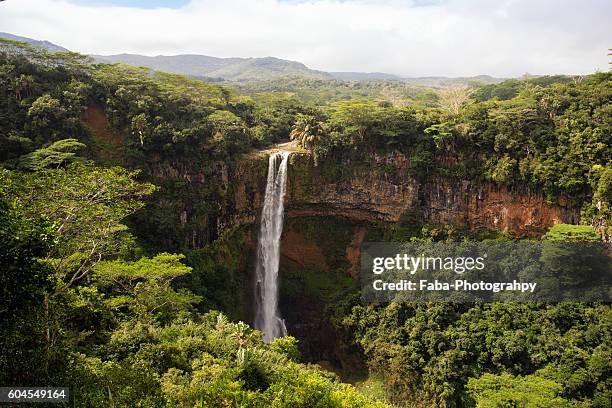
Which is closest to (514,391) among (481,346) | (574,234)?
(481,346)

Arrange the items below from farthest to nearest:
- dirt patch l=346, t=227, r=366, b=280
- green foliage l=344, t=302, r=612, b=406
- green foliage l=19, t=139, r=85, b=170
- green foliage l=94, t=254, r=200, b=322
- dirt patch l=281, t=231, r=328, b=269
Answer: dirt patch l=281, t=231, r=328, b=269 < dirt patch l=346, t=227, r=366, b=280 < green foliage l=19, t=139, r=85, b=170 < green foliage l=344, t=302, r=612, b=406 < green foliage l=94, t=254, r=200, b=322

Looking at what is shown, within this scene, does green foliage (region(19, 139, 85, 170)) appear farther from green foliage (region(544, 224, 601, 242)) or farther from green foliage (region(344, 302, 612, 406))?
A: green foliage (region(544, 224, 601, 242))

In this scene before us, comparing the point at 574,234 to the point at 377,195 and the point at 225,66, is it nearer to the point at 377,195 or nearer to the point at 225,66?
the point at 377,195

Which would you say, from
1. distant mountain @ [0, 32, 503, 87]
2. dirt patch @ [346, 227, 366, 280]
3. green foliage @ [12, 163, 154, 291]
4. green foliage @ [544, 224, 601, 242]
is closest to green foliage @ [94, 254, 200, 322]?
green foliage @ [12, 163, 154, 291]

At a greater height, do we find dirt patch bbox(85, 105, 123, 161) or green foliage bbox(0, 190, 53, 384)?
dirt patch bbox(85, 105, 123, 161)

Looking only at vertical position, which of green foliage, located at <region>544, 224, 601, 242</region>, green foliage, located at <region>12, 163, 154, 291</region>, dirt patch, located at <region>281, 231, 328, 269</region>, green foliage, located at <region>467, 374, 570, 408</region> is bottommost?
green foliage, located at <region>467, 374, 570, 408</region>

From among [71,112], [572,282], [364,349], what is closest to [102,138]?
[71,112]
